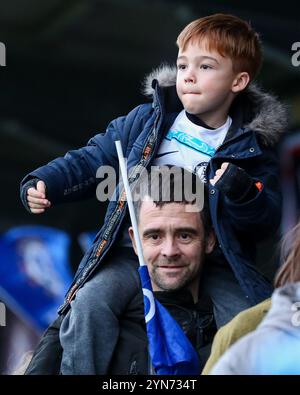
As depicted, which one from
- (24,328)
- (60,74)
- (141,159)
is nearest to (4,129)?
(60,74)

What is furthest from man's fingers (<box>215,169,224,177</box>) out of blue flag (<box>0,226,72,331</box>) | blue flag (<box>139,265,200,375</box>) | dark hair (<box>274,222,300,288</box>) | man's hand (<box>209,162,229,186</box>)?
blue flag (<box>0,226,72,331</box>)

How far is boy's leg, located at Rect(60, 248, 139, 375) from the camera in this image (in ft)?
11.2

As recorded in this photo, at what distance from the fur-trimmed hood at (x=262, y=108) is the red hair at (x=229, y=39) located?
81 millimetres

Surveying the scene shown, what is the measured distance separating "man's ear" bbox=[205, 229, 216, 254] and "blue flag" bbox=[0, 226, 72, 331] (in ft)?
14.3

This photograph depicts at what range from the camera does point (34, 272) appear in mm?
8391

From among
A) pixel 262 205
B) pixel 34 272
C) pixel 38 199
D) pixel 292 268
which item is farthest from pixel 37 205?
pixel 34 272

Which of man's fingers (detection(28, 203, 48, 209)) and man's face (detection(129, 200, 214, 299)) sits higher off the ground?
man's fingers (detection(28, 203, 48, 209))

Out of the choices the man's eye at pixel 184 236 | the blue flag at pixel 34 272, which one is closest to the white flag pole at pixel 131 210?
the man's eye at pixel 184 236

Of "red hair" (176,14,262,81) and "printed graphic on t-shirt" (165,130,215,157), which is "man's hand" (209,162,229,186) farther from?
"red hair" (176,14,262,81)

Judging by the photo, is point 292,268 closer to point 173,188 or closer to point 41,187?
point 173,188

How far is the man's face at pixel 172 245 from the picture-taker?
350 cm

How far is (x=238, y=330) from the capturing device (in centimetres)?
306

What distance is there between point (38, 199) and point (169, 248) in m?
0.40

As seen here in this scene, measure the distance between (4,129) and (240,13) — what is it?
232 cm
